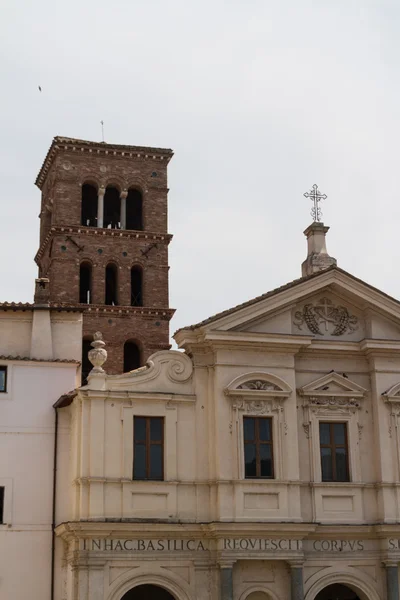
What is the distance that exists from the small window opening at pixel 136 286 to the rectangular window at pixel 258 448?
2492 centimetres

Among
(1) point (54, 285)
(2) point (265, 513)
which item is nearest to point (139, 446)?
(2) point (265, 513)

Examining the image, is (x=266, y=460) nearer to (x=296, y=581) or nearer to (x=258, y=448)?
(x=258, y=448)

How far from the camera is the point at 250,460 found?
28828 millimetres

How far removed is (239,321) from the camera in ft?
96.4

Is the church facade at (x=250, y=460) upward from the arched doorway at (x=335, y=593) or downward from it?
upward

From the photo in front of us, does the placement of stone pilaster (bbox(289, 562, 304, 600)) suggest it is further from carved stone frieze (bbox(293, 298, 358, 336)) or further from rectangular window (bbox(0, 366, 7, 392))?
rectangular window (bbox(0, 366, 7, 392))

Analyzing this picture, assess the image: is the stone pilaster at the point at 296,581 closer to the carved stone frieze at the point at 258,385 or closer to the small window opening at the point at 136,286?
the carved stone frieze at the point at 258,385

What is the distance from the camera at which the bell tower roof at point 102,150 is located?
178 ft

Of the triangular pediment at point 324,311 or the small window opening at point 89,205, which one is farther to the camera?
the small window opening at point 89,205

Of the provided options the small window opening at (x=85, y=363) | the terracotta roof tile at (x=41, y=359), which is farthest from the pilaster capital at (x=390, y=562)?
the small window opening at (x=85, y=363)

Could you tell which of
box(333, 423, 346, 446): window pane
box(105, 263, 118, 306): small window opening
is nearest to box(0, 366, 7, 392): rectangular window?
box(333, 423, 346, 446): window pane

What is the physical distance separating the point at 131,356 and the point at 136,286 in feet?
13.7

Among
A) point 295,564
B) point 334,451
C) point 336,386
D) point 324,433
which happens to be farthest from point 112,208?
point 295,564

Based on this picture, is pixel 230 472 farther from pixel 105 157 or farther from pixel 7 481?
pixel 105 157
